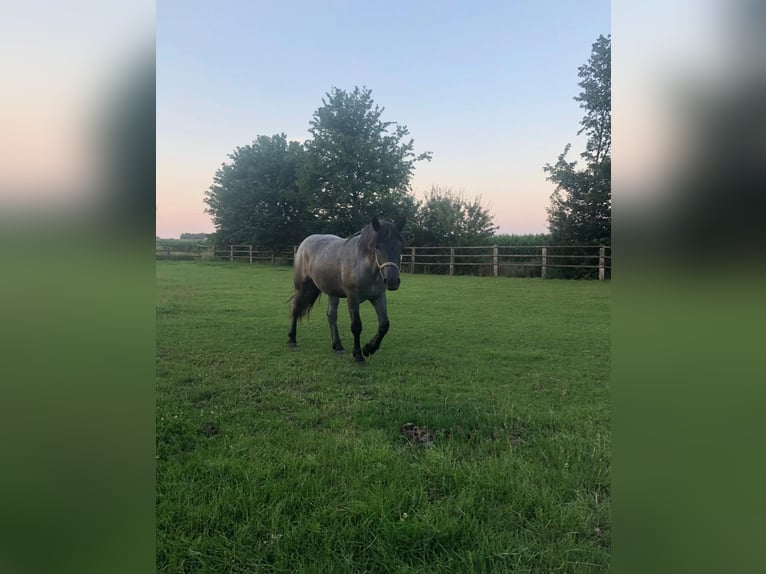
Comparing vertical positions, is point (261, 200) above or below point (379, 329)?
above

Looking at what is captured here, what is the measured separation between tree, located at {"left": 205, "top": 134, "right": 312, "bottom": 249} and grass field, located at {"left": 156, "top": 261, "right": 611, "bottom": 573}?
1737cm

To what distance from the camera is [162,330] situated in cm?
670

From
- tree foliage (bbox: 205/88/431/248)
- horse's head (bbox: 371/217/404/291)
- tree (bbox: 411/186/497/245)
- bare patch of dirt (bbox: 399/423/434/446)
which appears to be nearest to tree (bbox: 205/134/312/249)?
tree foliage (bbox: 205/88/431/248)

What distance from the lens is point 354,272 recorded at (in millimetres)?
5277

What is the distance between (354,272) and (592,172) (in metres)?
2.78

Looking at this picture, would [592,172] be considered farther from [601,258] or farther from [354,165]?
[354,165]

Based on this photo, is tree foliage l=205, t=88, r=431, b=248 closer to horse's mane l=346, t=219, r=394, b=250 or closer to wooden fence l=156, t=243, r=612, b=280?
wooden fence l=156, t=243, r=612, b=280

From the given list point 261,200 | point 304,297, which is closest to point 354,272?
point 304,297

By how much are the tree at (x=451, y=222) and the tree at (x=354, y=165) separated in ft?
2.58

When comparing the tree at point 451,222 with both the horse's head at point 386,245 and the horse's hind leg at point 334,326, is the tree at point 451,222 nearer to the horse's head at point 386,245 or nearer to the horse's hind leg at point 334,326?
the horse's hind leg at point 334,326

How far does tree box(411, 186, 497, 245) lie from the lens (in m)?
18.6

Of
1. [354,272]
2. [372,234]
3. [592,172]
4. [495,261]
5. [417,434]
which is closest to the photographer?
[417,434]
